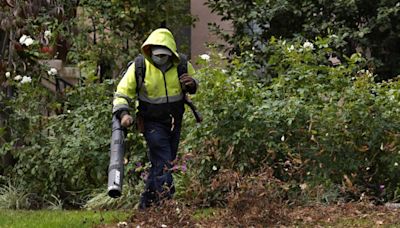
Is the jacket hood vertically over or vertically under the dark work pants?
over

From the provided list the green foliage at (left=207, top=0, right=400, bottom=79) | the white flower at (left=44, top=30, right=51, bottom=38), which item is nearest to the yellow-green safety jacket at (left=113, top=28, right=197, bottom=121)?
the white flower at (left=44, top=30, right=51, bottom=38)

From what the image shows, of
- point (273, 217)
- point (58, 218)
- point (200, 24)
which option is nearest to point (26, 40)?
point (58, 218)

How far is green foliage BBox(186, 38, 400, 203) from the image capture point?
8.44 meters

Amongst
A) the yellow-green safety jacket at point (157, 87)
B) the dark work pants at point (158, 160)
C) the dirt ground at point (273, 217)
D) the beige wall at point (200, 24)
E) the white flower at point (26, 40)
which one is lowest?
the dirt ground at point (273, 217)

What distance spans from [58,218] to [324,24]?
5.77 m

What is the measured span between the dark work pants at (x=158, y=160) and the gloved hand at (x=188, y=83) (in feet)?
1.32

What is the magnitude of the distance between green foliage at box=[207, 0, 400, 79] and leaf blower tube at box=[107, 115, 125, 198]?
5.15m

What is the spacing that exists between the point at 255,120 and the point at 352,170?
1.14 metres

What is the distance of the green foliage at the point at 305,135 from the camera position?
8.44 meters

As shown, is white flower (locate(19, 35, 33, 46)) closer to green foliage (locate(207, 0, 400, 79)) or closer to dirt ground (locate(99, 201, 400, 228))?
green foliage (locate(207, 0, 400, 79))

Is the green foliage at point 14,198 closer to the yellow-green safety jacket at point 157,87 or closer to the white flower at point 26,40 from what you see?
the white flower at point 26,40

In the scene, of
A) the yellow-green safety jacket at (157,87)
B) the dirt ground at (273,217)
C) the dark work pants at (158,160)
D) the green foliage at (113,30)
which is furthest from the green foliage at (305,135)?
the green foliage at (113,30)

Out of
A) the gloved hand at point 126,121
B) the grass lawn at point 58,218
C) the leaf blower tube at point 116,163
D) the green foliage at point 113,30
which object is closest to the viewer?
the leaf blower tube at point 116,163

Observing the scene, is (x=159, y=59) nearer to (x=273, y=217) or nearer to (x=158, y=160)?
(x=158, y=160)
